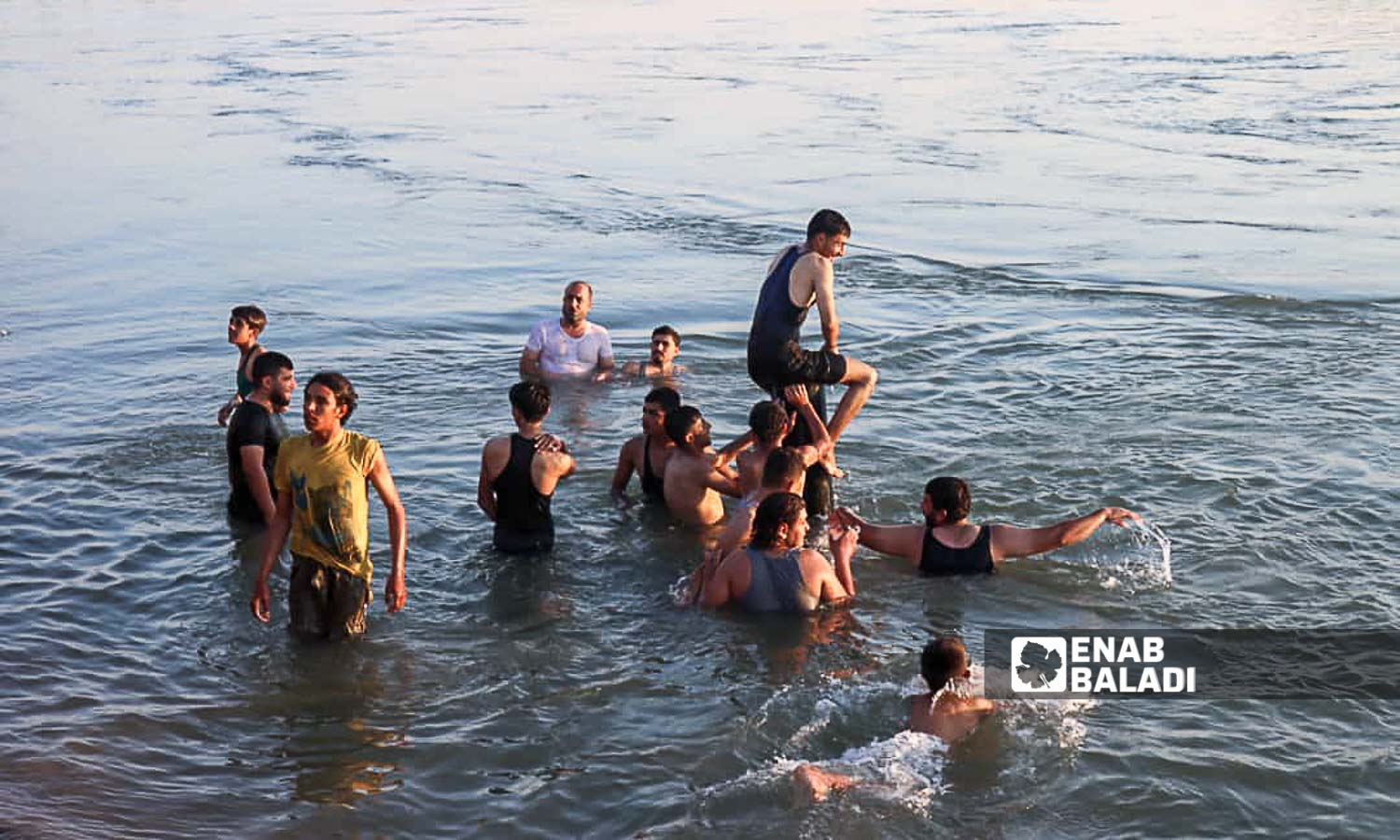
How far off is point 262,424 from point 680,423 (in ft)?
8.53

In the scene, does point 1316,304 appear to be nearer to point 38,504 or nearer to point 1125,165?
point 1125,165

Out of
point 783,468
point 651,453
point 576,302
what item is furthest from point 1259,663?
point 576,302

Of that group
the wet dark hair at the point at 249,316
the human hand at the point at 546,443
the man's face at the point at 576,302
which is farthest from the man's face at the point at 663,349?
the human hand at the point at 546,443

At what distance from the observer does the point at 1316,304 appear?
16.6m

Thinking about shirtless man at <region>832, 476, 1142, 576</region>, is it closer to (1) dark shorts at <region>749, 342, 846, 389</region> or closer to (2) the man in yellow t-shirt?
(1) dark shorts at <region>749, 342, 846, 389</region>

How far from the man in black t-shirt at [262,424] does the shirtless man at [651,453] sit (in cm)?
232

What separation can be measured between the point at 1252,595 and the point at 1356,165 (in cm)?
1556

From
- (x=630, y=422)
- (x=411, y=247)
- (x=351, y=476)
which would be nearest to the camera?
(x=351, y=476)

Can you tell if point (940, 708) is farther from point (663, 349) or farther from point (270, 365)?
point (663, 349)

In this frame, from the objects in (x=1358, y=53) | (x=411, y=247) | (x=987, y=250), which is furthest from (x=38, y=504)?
(x=1358, y=53)

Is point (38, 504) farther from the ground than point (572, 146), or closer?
closer

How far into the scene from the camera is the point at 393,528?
855 centimetres

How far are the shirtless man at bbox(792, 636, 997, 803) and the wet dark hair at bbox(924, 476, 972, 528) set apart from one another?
1.70m

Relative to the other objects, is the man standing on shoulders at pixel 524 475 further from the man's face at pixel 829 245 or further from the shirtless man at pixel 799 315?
the man's face at pixel 829 245
